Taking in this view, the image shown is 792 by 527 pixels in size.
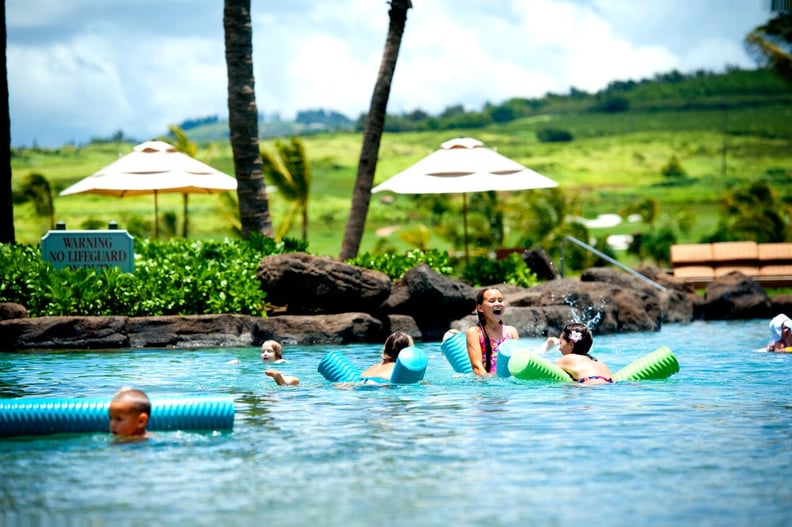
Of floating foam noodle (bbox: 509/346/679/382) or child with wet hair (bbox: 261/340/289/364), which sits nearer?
floating foam noodle (bbox: 509/346/679/382)

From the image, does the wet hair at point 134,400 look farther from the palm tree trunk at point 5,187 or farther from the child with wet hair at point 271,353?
the palm tree trunk at point 5,187

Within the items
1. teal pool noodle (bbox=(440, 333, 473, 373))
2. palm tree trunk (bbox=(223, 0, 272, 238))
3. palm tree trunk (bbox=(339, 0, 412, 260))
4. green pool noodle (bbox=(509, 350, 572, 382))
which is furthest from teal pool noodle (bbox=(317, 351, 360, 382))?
palm tree trunk (bbox=(339, 0, 412, 260))

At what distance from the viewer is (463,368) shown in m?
11.3

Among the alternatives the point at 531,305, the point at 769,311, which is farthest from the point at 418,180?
the point at 769,311

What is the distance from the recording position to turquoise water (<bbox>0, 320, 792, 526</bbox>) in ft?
19.3

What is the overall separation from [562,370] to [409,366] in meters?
1.42

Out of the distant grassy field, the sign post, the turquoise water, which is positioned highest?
the distant grassy field

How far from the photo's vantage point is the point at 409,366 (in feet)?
33.7

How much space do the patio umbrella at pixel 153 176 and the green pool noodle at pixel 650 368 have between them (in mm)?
11406

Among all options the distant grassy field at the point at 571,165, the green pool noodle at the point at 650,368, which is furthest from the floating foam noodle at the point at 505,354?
the distant grassy field at the point at 571,165

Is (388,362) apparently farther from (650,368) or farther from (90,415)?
(90,415)

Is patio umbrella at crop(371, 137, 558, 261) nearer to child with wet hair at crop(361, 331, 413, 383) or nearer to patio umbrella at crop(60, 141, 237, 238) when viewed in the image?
patio umbrella at crop(60, 141, 237, 238)

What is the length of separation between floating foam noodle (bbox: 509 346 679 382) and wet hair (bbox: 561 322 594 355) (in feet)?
0.89

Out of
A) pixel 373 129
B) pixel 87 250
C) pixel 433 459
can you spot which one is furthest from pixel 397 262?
pixel 433 459
